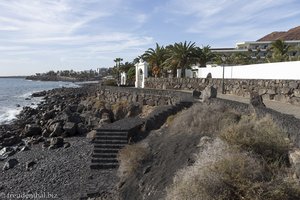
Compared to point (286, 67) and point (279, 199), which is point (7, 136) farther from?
point (279, 199)

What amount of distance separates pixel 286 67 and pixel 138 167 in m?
11.7

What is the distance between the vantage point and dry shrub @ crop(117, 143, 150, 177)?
36.6 ft

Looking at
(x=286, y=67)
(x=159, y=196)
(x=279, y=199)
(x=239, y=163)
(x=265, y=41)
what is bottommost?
(x=159, y=196)

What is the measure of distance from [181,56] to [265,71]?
16.5 meters

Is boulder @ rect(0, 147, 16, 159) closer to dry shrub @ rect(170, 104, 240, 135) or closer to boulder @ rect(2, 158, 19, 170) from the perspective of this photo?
boulder @ rect(2, 158, 19, 170)

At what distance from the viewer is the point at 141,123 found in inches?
615

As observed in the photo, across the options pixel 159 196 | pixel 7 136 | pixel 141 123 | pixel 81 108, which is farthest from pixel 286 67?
pixel 81 108

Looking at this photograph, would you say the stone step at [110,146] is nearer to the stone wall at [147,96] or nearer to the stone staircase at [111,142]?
the stone staircase at [111,142]

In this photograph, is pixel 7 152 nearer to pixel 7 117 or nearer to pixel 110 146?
pixel 110 146

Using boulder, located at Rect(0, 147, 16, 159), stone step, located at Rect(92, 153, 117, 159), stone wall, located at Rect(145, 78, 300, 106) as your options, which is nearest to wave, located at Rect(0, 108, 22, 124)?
boulder, located at Rect(0, 147, 16, 159)

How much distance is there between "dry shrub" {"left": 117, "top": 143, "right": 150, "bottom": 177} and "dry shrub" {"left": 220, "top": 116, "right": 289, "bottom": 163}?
12.1ft

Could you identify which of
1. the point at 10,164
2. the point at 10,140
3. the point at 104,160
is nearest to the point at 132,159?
the point at 104,160

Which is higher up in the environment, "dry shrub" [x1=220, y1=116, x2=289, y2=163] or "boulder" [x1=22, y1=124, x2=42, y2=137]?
"dry shrub" [x1=220, y1=116, x2=289, y2=163]

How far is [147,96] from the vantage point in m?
26.7
